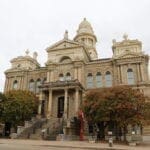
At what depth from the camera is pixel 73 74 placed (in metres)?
39.5

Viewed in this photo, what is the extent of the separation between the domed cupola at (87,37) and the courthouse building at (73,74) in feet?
46.5

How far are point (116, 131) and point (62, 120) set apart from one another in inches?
315

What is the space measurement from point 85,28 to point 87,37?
3.05 meters

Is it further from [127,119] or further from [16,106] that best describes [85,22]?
[127,119]

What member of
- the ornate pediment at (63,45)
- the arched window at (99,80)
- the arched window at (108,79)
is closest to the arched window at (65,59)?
the ornate pediment at (63,45)

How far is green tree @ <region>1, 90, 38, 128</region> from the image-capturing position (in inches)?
1284

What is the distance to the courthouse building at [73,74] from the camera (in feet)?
115

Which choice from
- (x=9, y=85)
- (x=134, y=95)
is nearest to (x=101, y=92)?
(x=134, y=95)

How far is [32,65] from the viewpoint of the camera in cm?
4897

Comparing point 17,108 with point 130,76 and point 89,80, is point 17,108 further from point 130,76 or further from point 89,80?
point 130,76

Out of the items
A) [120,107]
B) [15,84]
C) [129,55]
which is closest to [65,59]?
[129,55]

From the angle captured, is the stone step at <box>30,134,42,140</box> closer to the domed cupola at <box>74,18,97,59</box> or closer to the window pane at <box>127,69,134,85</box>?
the window pane at <box>127,69,134,85</box>

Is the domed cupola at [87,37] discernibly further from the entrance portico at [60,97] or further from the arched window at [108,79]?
the entrance portico at [60,97]

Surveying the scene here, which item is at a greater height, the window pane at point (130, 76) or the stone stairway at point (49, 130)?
the window pane at point (130, 76)
